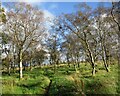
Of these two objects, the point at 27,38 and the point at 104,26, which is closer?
the point at 27,38

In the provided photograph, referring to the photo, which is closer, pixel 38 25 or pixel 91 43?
pixel 38 25

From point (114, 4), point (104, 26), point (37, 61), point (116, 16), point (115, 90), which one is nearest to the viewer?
point (115, 90)

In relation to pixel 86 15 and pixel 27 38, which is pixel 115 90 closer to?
pixel 86 15

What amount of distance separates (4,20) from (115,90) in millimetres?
21411

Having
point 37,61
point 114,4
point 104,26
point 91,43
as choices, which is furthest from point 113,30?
point 37,61

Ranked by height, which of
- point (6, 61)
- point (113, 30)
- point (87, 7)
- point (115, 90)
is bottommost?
point (115, 90)

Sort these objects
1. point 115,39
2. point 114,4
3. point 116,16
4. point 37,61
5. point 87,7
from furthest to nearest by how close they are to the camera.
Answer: point 37,61
point 115,39
point 87,7
point 116,16
point 114,4

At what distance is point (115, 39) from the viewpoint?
5356 centimetres

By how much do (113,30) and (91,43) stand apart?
8.43m

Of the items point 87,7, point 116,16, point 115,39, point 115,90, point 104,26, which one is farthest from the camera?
point 115,39

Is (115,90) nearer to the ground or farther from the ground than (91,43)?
nearer to the ground

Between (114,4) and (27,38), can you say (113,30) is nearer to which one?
(114,4)

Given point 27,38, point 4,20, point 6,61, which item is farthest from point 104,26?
point 6,61

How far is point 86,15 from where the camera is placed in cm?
4306
